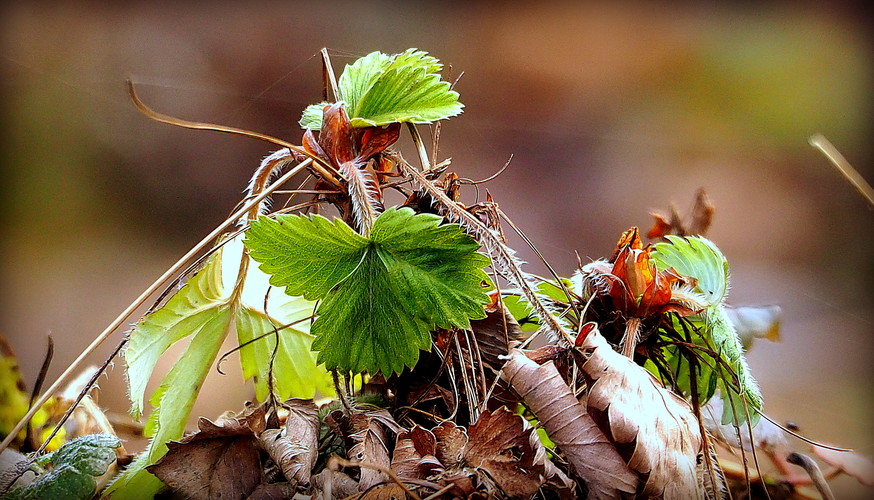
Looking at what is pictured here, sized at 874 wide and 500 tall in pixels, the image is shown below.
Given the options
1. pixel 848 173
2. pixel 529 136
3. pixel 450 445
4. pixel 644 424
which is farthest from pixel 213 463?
pixel 529 136

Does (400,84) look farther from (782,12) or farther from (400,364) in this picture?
(782,12)

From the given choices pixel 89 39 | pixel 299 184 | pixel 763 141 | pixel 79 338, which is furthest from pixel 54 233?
pixel 763 141

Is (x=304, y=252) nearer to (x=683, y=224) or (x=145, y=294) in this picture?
(x=145, y=294)

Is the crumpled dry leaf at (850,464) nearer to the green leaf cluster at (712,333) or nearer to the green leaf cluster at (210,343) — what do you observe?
the green leaf cluster at (712,333)

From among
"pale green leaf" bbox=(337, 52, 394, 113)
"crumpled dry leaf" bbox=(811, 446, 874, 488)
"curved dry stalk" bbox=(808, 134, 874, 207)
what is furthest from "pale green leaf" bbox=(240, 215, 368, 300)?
"crumpled dry leaf" bbox=(811, 446, 874, 488)

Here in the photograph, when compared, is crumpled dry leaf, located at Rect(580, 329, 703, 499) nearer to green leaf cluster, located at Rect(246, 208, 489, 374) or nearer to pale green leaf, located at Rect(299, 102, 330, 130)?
green leaf cluster, located at Rect(246, 208, 489, 374)
